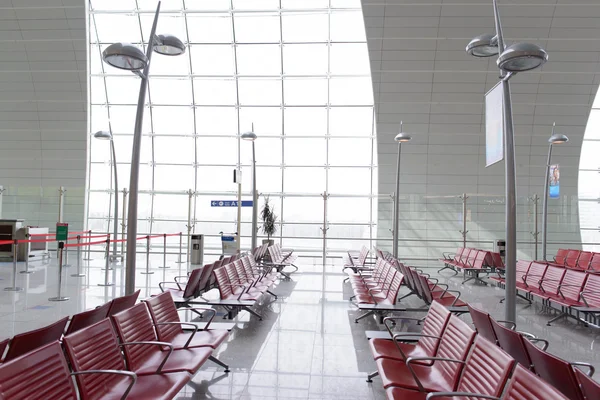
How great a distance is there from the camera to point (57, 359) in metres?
2.40

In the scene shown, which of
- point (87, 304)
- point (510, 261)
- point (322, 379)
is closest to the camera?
point (322, 379)

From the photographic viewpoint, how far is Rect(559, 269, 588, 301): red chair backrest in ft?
22.3

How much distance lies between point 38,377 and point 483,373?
251 centimetres

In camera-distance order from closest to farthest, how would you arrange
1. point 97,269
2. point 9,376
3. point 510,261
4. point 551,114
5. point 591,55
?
point 9,376 → point 510,261 → point 97,269 → point 591,55 → point 551,114

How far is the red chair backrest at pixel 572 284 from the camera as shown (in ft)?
22.3

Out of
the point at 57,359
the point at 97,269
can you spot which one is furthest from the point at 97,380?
the point at 97,269

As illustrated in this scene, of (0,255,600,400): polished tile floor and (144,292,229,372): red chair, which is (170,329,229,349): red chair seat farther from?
(0,255,600,400): polished tile floor

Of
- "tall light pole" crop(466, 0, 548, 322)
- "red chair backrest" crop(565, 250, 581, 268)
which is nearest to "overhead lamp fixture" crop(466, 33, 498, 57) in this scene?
"tall light pole" crop(466, 0, 548, 322)

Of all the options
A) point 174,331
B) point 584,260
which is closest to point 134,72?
point 174,331

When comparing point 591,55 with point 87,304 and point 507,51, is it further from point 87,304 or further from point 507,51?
point 87,304

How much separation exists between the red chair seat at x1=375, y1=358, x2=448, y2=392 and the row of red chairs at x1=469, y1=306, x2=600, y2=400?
21.5 inches

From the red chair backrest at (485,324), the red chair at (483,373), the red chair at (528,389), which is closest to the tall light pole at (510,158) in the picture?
the red chair backrest at (485,324)

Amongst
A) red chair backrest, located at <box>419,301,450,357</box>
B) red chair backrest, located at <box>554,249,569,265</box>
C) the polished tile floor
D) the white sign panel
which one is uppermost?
the white sign panel

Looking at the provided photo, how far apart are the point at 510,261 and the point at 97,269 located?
1093 cm
